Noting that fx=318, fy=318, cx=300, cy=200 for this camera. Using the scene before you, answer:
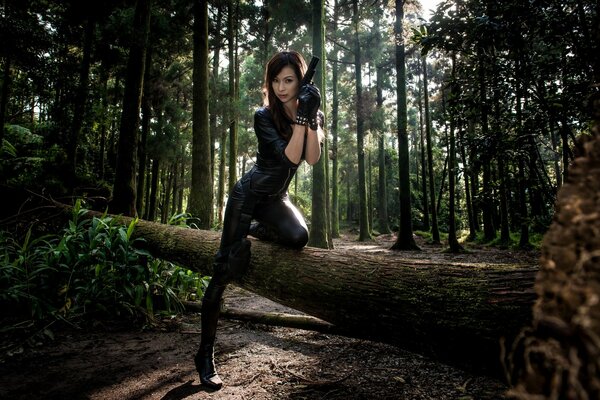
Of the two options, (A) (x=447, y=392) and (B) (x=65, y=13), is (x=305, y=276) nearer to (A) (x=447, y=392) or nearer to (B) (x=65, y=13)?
(A) (x=447, y=392)

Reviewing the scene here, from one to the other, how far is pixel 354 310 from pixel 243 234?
1087 mm

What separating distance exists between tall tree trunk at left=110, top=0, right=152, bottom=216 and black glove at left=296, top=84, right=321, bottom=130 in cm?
516

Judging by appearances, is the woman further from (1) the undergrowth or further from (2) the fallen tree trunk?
(1) the undergrowth

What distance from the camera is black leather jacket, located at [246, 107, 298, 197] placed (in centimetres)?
258

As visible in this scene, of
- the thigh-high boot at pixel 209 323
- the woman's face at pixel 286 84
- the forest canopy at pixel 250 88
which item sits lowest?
the thigh-high boot at pixel 209 323

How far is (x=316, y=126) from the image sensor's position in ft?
8.16

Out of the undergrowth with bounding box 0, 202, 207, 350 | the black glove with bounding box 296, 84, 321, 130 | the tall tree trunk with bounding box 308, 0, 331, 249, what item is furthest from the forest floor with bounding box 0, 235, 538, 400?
the tall tree trunk with bounding box 308, 0, 331, 249

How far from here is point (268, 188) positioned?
2637 mm

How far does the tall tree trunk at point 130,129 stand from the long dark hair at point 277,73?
4.79m

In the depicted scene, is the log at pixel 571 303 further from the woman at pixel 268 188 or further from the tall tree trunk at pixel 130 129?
the tall tree trunk at pixel 130 129

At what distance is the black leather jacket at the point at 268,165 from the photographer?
8.47ft

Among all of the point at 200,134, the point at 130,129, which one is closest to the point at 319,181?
the point at 200,134

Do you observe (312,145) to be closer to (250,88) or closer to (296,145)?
(296,145)

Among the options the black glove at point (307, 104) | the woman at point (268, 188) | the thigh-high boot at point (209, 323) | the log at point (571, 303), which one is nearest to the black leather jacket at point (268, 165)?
the woman at point (268, 188)
